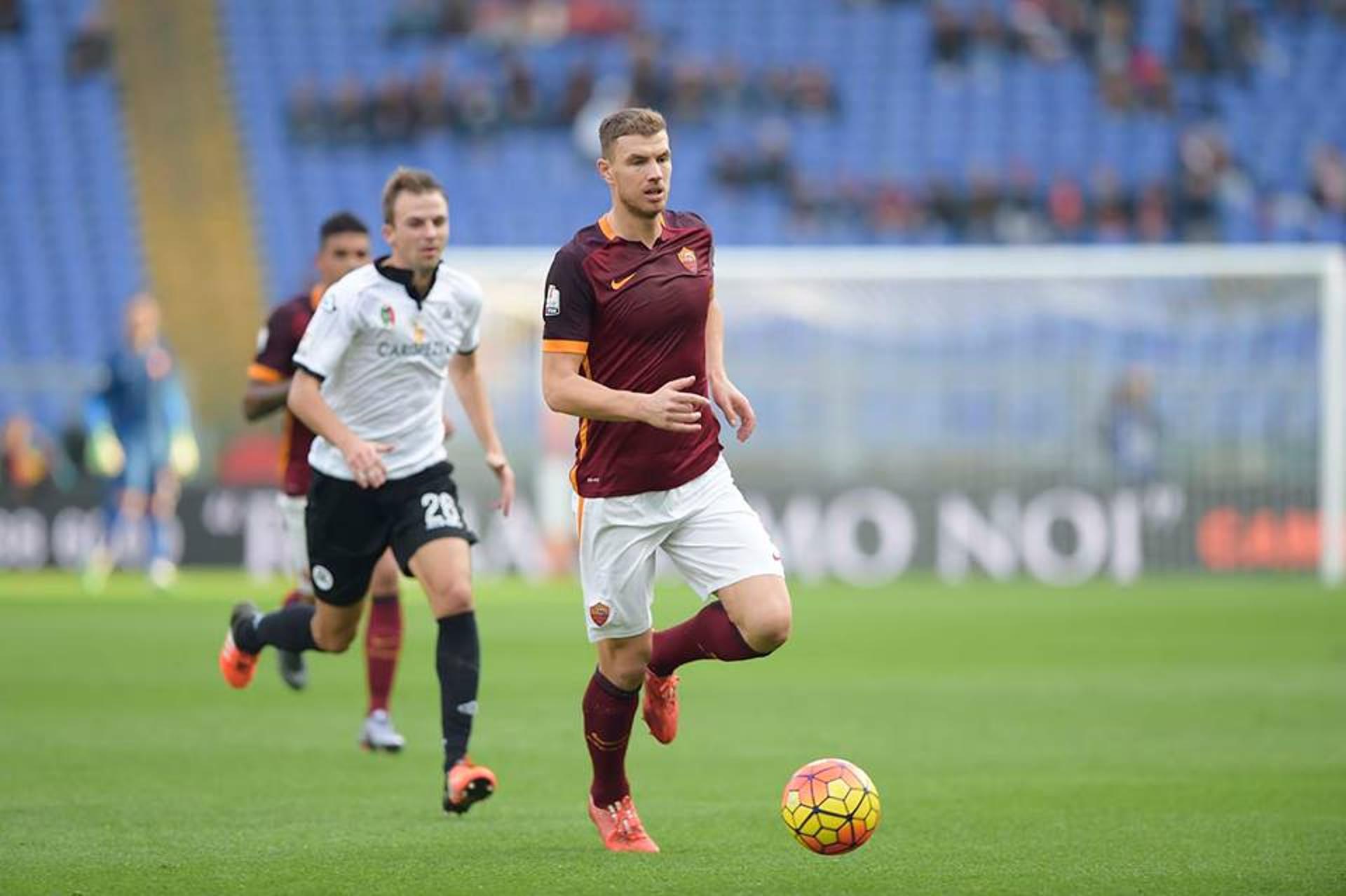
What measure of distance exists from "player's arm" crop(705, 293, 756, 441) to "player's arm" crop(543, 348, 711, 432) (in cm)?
21

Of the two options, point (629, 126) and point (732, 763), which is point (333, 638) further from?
point (629, 126)

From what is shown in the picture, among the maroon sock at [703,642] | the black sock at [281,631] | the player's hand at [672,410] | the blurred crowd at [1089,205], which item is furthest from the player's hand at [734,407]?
the blurred crowd at [1089,205]

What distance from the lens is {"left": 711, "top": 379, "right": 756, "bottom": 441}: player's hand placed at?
280 inches

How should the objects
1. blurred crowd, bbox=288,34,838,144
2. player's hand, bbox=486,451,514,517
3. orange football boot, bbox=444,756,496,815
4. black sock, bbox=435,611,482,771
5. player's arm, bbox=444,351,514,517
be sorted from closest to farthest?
orange football boot, bbox=444,756,496,815 → black sock, bbox=435,611,482,771 → player's hand, bbox=486,451,514,517 → player's arm, bbox=444,351,514,517 → blurred crowd, bbox=288,34,838,144

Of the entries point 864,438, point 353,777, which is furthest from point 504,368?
point 353,777

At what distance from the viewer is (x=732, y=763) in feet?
31.2

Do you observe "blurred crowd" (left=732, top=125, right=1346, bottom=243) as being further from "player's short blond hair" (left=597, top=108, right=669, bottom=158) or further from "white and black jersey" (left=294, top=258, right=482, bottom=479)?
"player's short blond hair" (left=597, top=108, right=669, bottom=158)

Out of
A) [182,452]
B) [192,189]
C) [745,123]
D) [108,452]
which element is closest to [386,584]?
[182,452]

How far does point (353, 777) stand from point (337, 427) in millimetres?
1799

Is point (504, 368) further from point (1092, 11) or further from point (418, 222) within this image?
point (418, 222)

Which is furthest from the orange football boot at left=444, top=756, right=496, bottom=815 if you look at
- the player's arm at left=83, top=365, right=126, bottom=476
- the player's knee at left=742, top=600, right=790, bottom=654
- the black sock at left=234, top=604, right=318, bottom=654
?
the player's arm at left=83, top=365, right=126, bottom=476

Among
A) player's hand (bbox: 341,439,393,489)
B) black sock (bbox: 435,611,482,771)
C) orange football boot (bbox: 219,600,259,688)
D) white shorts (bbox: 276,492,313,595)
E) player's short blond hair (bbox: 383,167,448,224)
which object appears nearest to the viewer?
black sock (bbox: 435,611,482,771)

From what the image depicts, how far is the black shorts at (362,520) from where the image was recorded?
838 cm

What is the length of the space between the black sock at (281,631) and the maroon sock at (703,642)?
7.41ft
